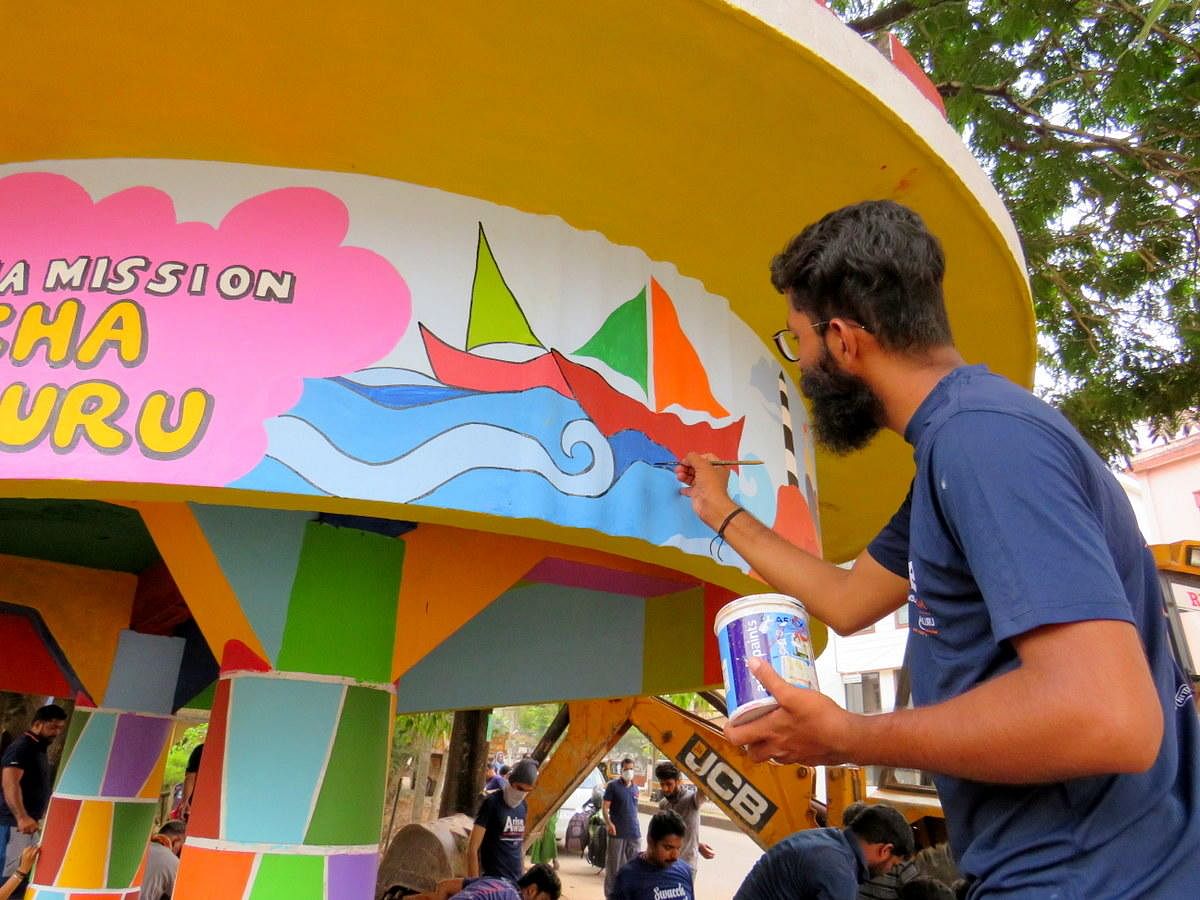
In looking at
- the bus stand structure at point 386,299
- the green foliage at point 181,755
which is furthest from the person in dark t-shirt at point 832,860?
the green foliage at point 181,755

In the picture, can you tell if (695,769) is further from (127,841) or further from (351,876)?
(351,876)

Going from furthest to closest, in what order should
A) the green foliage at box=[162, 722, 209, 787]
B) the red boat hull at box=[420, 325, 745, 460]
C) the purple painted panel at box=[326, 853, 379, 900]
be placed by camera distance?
the green foliage at box=[162, 722, 209, 787], the purple painted panel at box=[326, 853, 379, 900], the red boat hull at box=[420, 325, 745, 460]

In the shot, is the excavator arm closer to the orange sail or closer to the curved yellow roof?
the orange sail

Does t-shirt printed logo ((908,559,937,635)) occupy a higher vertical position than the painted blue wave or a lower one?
lower

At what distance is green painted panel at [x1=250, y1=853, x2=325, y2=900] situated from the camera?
3512mm

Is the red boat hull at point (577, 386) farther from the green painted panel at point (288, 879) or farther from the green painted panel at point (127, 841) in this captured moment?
the green painted panel at point (127, 841)

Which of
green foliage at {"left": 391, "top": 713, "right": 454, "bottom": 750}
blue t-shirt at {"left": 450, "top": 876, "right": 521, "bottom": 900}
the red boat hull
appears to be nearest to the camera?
the red boat hull

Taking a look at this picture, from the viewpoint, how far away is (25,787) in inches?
298

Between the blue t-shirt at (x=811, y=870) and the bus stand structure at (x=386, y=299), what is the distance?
2.17 m

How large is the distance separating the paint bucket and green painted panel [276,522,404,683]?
2.47 meters

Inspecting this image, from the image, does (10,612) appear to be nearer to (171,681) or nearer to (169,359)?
(171,681)

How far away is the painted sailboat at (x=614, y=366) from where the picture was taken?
3383mm

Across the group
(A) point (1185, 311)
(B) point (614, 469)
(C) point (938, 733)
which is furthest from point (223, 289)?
(A) point (1185, 311)

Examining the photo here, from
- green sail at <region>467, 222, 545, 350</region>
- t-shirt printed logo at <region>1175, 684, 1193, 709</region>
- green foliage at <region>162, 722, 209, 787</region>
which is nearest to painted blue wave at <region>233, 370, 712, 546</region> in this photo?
green sail at <region>467, 222, 545, 350</region>
